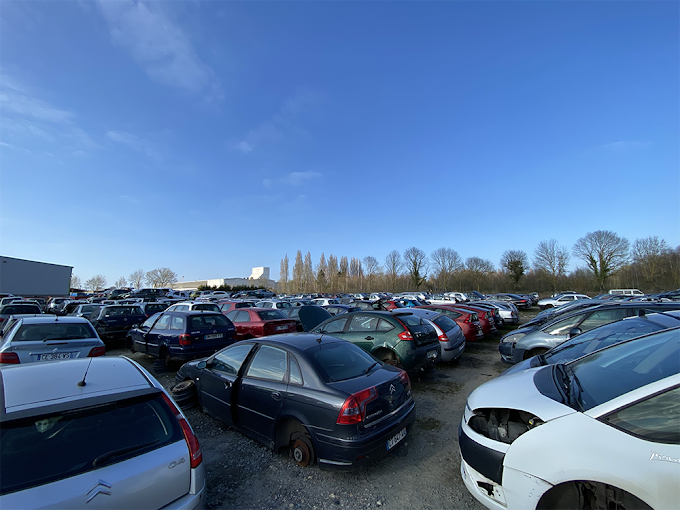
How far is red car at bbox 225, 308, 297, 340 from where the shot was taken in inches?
410

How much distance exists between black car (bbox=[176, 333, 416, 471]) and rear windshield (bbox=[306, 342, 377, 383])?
1 centimetres

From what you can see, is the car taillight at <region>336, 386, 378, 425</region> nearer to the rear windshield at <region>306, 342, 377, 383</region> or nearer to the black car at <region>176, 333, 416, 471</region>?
the black car at <region>176, 333, 416, 471</region>

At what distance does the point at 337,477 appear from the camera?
3.58 meters

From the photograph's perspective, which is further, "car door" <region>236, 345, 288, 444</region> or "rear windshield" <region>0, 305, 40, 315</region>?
"rear windshield" <region>0, 305, 40, 315</region>

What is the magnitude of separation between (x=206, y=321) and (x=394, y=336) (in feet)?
17.3

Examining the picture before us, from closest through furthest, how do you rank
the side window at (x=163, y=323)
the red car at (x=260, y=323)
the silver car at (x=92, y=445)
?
the silver car at (x=92, y=445) < the side window at (x=163, y=323) < the red car at (x=260, y=323)

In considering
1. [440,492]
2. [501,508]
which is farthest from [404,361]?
[501,508]

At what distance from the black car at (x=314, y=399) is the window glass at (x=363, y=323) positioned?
9.61ft

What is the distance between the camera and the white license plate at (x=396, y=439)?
356cm

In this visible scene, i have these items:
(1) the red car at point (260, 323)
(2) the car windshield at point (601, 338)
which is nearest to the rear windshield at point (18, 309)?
(1) the red car at point (260, 323)

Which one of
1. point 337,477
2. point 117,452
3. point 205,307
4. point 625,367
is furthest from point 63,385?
point 205,307

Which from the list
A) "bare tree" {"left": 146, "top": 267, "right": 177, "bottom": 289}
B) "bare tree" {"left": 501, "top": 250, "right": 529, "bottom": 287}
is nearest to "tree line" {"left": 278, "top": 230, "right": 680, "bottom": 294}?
"bare tree" {"left": 501, "top": 250, "right": 529, "bottom": 287}

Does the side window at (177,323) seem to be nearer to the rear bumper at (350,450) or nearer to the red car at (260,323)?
the red car at (260,323)

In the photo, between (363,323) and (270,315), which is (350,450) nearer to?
(363,323)
